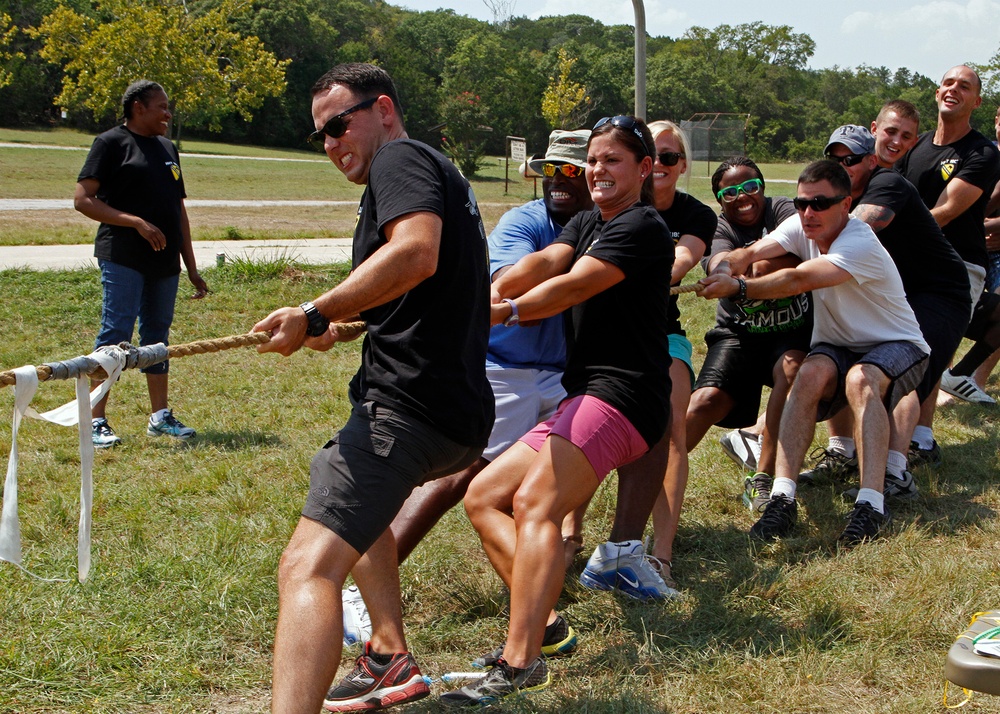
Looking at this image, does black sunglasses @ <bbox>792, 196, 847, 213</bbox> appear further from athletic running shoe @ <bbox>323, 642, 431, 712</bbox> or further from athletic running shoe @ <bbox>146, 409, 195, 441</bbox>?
athletic running shoe @ <bbox>146, 409, 195, 441</bbox>

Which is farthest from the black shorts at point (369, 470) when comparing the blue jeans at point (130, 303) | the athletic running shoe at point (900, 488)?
the blue jeans at point (130, 303)

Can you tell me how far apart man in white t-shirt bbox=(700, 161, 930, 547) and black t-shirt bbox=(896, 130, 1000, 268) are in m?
1.58

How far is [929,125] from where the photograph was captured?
56.9 metres

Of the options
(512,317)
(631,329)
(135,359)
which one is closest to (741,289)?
(631,329)

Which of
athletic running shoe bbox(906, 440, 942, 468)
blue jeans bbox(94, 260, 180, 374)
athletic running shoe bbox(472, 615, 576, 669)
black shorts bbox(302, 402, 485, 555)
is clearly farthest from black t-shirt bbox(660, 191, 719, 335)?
blue jeans bbox(94, 260, 180, 374)

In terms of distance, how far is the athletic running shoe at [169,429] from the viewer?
6328mm

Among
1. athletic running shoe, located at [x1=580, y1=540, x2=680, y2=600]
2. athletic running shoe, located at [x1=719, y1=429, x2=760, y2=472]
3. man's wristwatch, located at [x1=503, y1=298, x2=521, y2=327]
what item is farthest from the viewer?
athletic running shoe, located at [x1=719, y1=429, x2=760, y2=472]

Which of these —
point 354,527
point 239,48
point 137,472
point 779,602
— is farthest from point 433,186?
point 239,48

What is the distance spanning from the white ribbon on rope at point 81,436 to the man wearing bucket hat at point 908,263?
403 cm

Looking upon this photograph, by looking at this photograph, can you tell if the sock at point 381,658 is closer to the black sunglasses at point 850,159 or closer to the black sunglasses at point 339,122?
the black sunglasses at point 339,122

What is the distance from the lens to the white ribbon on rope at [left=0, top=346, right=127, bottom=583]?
8.68ft

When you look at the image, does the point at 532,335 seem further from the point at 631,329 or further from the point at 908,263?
the point at 908,263

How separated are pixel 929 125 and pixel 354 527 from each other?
202 feet

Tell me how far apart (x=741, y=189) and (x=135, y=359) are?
11.8 ft
